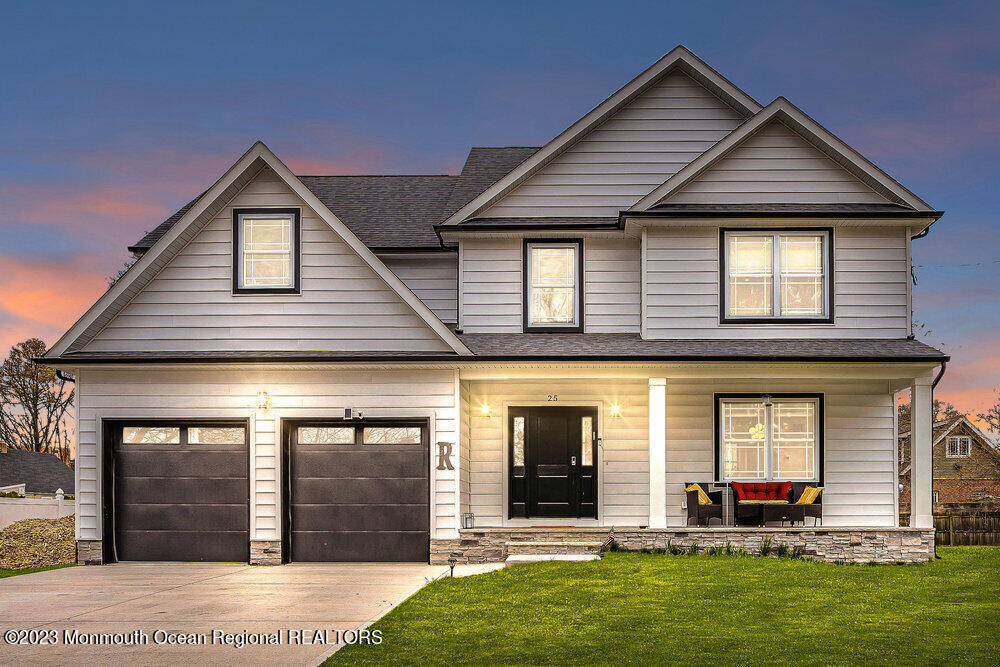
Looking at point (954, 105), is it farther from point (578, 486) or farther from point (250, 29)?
point (250, 29)

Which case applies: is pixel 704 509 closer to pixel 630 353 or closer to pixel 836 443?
pixel 836 443

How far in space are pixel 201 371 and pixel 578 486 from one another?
281 inches

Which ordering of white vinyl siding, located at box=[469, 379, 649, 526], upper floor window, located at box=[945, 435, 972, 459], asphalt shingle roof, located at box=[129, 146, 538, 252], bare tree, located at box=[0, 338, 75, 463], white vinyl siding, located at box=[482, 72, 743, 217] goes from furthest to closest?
bare tree, located at box=[0, 338, 75, 463]
upper floor window, located at box=[945, 435, 972, 459]
asphalt shingle roof, located at box=[129, 146, 538, 252]
white vinyl siding, located at box=[482, 72, 743, 217]
white vinyl siding, located at box=[469, 379, 649, 526]

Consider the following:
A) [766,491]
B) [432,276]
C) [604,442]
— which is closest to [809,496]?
[766,491]

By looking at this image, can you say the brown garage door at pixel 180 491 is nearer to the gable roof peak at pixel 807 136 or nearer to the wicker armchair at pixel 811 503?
the gable roof peak at pixel 807 136

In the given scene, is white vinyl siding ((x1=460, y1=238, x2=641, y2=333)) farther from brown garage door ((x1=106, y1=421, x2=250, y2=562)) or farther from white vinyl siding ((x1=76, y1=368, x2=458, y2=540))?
brown garage door ((x1=106, y1=421, x2=250, y2=562))

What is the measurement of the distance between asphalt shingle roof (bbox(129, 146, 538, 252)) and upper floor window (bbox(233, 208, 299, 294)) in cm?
276

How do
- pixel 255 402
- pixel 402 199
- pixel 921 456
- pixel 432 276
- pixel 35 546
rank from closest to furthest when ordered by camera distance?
1. pixel 921 456
2. pixel 255 402
3. pixel 35 546
4. pixel 432 276
5. pixel 402 199

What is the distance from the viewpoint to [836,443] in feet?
54.4

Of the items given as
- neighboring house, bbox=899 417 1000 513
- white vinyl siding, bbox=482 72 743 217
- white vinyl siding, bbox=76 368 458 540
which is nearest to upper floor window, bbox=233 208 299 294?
white vinyl siding, bbox=76 368 458 540

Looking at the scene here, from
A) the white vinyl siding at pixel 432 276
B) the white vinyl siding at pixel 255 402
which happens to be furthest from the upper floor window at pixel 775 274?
the white vinyl siding at pixel 255 402

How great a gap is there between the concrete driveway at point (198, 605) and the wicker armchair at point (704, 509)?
4.65 metres

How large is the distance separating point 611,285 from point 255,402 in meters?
6.89

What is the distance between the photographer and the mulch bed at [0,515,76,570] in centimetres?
1683
